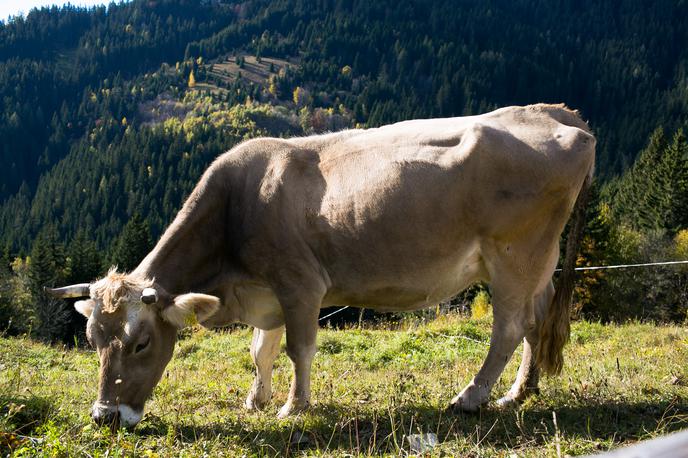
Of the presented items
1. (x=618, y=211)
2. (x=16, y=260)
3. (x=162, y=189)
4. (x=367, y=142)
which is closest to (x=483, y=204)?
(x=367, y=142)

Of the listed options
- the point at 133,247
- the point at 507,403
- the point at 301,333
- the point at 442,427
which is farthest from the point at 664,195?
the point at 442,427

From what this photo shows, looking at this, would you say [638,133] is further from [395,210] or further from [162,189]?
[395,210]

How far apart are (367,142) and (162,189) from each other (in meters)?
169

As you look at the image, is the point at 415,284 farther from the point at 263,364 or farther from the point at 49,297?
the point at 49,297

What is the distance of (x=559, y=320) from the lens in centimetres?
686

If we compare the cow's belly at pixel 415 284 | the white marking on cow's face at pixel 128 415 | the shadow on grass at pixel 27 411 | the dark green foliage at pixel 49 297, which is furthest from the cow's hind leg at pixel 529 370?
the dark green foliage at pixel 49 297

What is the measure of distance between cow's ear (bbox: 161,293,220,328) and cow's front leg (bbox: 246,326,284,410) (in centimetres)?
141

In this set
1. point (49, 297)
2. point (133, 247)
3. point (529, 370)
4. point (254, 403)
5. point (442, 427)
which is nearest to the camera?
point (442, 427)

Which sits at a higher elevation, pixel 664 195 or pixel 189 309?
pixel 189 309

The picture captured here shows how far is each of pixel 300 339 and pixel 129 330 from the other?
67.9 inches

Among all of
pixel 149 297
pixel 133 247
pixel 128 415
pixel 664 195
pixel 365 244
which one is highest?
pixel 365 244

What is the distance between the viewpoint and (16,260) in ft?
363

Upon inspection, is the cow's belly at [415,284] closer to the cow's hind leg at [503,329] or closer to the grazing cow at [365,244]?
the grazing cow at [365,244]

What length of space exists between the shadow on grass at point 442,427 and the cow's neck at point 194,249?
4.91 ft
